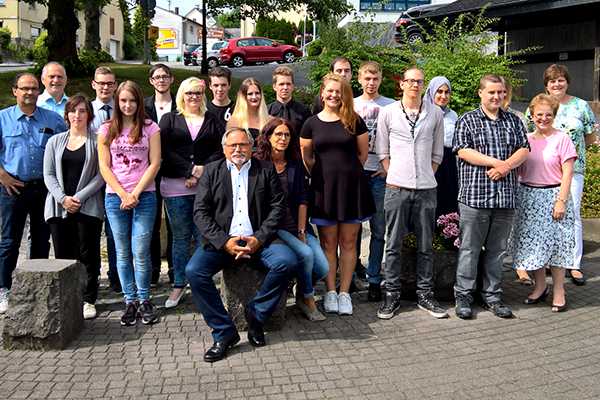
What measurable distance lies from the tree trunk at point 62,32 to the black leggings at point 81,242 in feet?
45.4

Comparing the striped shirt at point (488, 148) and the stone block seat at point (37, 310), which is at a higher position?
the striped shirt at point (488, 148)

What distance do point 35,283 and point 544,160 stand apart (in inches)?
173

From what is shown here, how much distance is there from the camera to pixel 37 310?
480cm

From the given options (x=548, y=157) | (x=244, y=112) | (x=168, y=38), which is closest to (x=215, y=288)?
(x=244, y=112)

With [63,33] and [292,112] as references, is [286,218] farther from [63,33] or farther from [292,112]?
[63,33]

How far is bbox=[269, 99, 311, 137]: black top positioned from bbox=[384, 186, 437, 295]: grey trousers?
3.63ft

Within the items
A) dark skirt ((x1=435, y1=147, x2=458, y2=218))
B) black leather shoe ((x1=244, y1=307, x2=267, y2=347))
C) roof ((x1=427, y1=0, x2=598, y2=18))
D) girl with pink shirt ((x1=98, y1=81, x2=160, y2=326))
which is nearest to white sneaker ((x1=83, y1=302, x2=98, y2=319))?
girl with pink shirt ((x1=98, y1=81, x2=160, y2=326))

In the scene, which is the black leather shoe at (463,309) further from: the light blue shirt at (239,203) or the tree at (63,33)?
the tree at (63,33)

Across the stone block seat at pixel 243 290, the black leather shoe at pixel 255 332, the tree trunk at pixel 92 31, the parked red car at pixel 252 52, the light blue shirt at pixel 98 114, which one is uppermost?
the tree trunk at pixel 92 31

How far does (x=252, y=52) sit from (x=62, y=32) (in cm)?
1952

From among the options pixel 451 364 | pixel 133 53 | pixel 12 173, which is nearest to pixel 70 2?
pixel 12 173

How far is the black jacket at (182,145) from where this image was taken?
18.5 ft

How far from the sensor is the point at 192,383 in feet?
14.1

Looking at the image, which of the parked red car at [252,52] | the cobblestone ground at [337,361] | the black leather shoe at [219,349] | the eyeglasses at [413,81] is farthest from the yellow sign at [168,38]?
the black leather shoe at [219,349]
